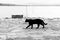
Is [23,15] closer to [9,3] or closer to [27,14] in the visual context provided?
[27,14]

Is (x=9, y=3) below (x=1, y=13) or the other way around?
the other way around

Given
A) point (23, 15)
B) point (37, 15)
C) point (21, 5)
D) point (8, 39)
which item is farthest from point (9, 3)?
point (8, 39)

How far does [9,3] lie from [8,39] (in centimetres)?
285

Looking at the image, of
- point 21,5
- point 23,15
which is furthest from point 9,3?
point 23,15

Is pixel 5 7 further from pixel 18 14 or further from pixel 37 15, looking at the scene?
pixel 37 15

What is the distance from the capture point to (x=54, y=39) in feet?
4.82

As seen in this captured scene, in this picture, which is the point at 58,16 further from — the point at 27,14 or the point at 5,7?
the point at 5,7

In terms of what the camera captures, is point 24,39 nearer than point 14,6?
Yes

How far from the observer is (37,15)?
4.03 metres

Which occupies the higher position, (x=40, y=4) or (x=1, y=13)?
(x=40, y=4)

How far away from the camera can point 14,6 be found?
420cm

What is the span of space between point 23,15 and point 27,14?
0.59 ft

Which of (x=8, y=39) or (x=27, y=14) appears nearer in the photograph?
(x=8, y=39)

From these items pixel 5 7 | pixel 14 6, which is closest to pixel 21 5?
pixel 14 6
